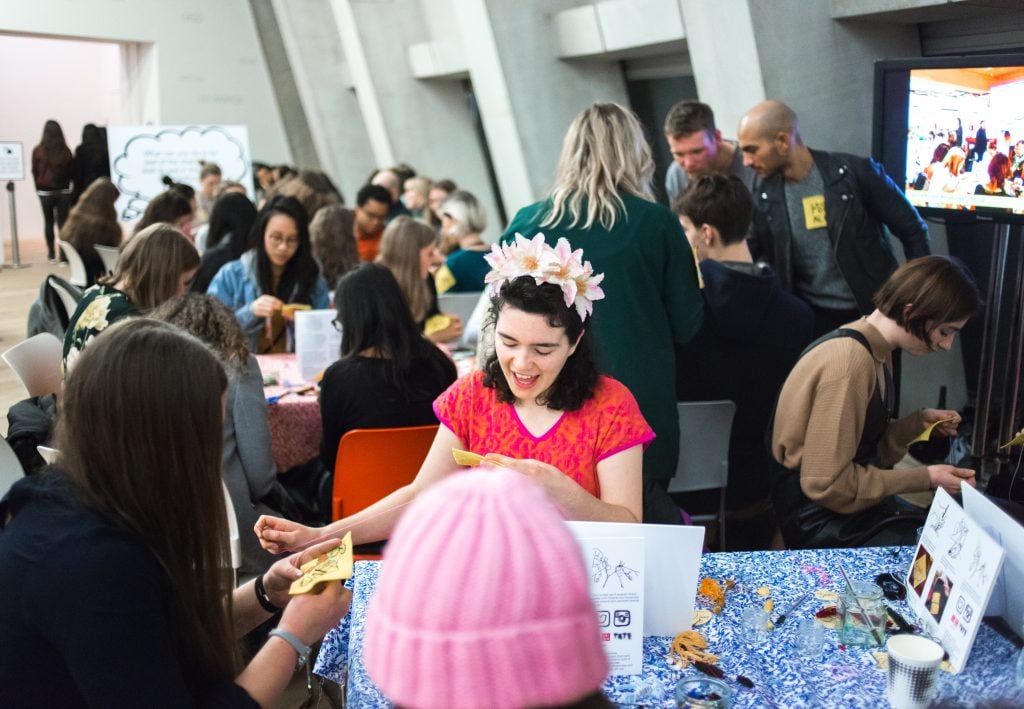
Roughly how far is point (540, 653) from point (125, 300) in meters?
3.10

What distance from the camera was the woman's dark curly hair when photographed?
2219mm

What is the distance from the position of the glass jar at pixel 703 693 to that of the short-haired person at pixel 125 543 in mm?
680

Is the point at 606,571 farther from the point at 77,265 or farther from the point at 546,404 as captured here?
the point at 77,265

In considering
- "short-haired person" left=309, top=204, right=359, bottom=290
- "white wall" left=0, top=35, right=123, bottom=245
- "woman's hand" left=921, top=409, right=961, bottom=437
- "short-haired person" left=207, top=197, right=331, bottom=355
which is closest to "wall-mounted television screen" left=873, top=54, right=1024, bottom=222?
"woman's hand" left=921, top=409, right=961, bottom=437

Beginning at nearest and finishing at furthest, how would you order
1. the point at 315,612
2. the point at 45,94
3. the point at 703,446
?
the point at 315,612
the point at 703,446
the point at 45,94

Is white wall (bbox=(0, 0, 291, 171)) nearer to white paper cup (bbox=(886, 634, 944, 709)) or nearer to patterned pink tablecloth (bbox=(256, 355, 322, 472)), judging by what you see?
patterned pink tablecloth (bbox=(256, 355, 322, 472))

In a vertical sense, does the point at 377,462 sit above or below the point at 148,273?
below

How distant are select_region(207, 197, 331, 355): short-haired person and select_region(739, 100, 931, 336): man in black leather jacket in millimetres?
2036

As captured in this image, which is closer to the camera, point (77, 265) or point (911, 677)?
point (911, 677)

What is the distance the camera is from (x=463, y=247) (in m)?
5.70

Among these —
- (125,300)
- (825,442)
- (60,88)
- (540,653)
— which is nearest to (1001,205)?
(825,442)

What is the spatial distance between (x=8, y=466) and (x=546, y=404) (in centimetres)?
167

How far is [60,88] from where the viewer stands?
1144 cm

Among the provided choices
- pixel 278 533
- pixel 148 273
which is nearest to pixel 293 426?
pixel 148 273
